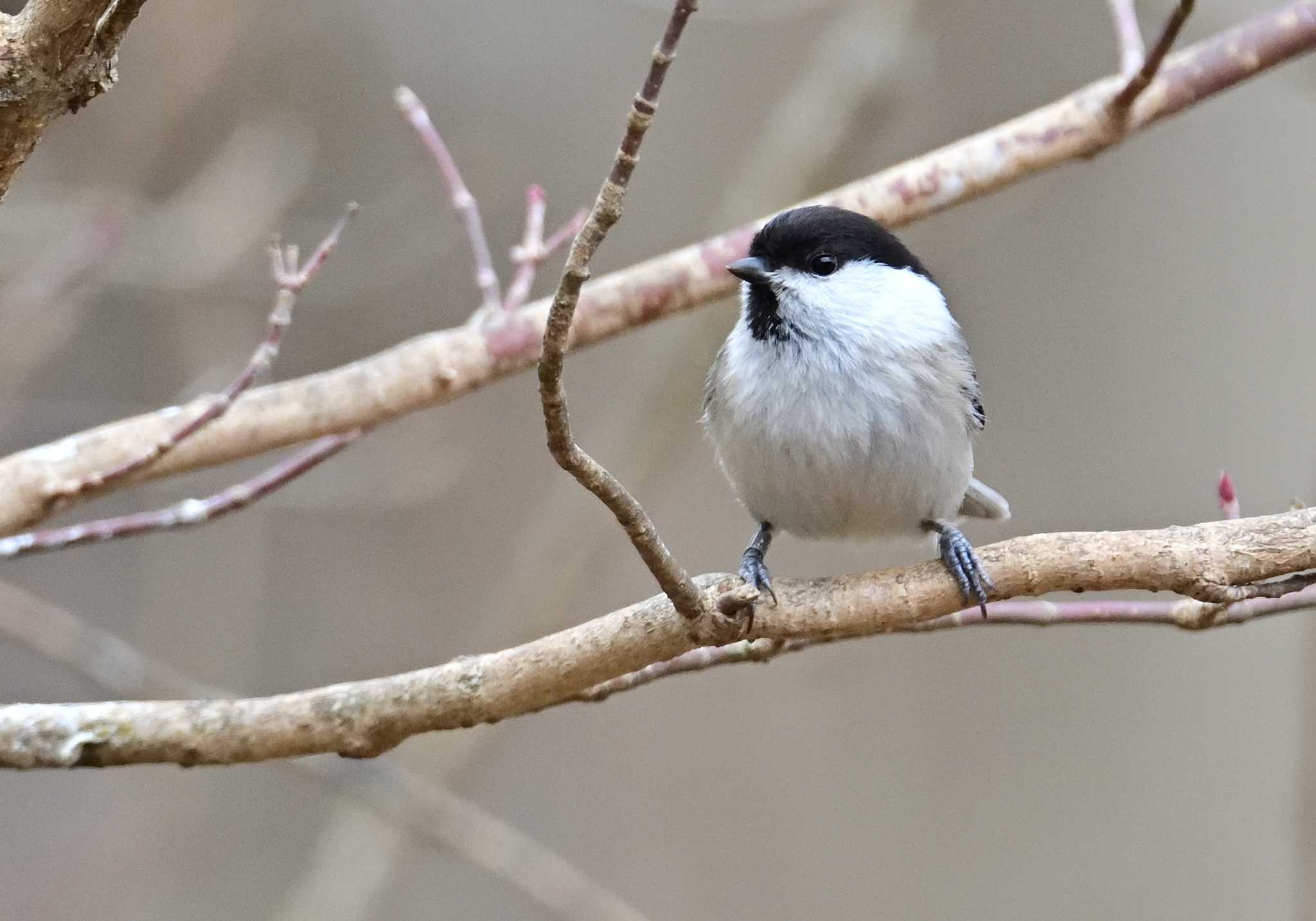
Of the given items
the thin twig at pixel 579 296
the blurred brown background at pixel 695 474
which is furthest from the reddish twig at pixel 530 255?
the blurred brown background at pixel 695 474

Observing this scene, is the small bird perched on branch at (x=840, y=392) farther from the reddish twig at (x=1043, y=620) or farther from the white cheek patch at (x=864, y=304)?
the reddish twig at (x=1043, y=620)

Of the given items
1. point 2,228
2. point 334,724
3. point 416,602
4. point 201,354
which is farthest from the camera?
point 416,602

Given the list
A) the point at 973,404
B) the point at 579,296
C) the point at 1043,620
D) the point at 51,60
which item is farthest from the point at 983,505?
the point at 51,60

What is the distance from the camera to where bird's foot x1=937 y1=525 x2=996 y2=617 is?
1.82 metres

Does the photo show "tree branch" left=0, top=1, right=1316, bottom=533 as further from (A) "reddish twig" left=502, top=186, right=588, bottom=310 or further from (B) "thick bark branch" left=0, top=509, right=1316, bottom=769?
(B) "thick bark branch" left=0, top=509, right=1316, bottom=769

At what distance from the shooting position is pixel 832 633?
1.85m

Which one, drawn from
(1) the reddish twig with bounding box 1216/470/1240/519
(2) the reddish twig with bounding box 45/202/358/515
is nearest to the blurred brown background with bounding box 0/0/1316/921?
(2) the reddish twig with bounding box 45/202/358/515

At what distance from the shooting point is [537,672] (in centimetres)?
176

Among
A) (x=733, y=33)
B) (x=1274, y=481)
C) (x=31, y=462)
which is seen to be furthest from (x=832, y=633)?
(x=733, y=33)

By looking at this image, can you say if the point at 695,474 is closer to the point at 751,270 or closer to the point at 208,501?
the point at 751,270

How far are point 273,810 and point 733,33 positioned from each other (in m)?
3.63

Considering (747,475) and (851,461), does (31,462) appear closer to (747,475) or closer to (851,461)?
(747,475)

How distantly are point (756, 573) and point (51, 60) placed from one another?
53.5 inches

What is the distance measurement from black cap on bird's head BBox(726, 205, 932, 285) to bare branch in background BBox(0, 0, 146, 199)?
4.01 ft
